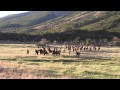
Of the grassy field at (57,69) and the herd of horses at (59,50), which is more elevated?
the herd of horses at (59,50)

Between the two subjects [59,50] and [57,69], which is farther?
[59,50]

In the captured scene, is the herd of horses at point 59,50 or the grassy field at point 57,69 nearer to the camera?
the grassy field at point 57,69

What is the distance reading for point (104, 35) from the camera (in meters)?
91.8

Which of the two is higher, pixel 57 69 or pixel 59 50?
pixel 59 50

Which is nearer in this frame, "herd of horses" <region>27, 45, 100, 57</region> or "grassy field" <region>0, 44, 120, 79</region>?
"grassy field" <region>0, 44, 120, 79</region>

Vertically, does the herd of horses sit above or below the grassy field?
above
